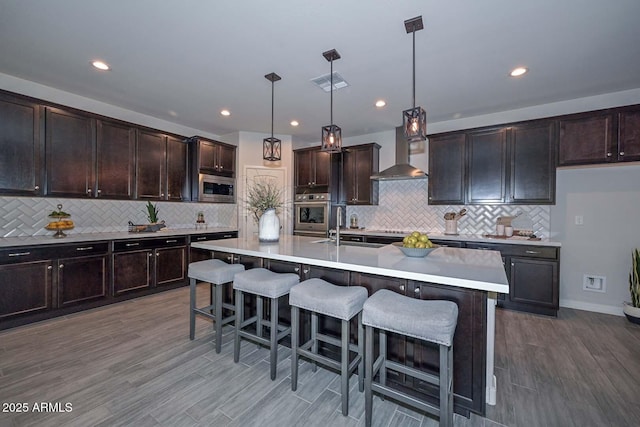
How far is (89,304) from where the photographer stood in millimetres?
3332

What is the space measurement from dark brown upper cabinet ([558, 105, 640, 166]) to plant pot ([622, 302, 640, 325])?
5.57ft

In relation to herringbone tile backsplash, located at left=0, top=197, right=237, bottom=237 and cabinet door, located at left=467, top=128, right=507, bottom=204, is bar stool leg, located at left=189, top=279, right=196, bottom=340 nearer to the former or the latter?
herringbone tile backsplash, located at left=0, top=197, right=237, bottom=237

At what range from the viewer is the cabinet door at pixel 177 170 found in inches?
176

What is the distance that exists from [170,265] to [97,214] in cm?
126

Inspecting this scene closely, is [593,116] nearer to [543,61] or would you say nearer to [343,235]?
[543,61]

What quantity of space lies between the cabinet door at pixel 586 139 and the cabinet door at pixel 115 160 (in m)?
5.91

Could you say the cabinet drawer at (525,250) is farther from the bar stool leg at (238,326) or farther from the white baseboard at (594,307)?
the bar stool leg at (238,326)

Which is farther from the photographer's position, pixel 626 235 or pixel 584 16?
pixel 626 235

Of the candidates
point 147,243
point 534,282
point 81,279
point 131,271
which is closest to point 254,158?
point 147,243

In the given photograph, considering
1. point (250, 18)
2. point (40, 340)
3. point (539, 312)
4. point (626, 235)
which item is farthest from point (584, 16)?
point (40, 340)

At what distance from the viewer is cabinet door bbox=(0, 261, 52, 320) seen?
9.02 ft

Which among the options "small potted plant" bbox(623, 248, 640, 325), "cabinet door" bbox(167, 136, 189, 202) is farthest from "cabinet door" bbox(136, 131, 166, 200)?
"small potted plant" bbox(623, 248, 640, 325)

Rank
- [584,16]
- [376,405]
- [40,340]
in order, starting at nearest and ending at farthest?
1. [376,405]
2. [584,16]
3. [40,340]

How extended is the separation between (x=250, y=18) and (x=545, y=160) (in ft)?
12.7
